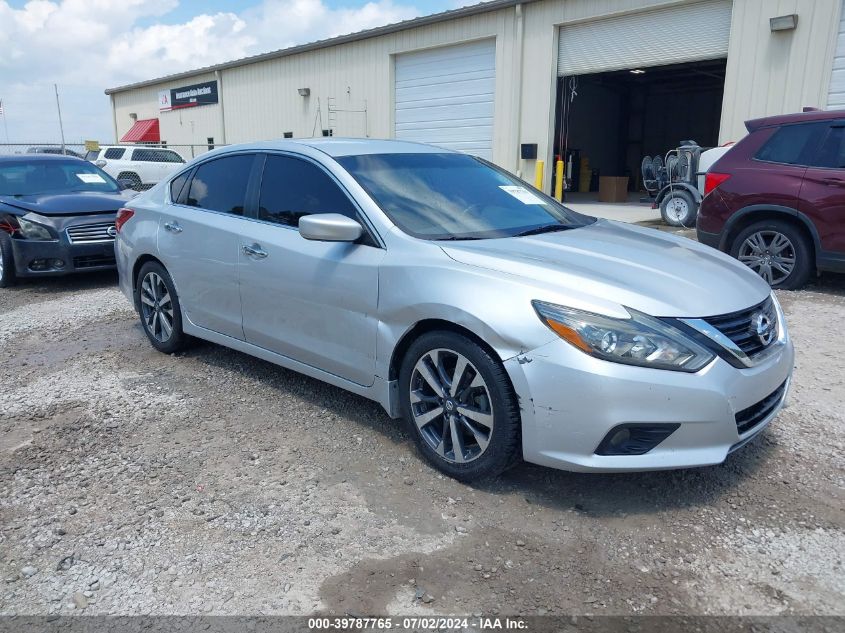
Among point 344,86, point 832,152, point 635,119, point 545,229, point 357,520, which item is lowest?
point 357,520

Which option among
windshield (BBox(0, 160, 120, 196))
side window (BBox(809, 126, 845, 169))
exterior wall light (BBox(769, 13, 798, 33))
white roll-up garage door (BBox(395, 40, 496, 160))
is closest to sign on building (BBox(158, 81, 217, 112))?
white roll-up garage door (BBox(395, 40, 496, 160))

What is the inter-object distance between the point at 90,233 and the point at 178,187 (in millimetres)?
3361

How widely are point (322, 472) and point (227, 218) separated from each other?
1899 mm

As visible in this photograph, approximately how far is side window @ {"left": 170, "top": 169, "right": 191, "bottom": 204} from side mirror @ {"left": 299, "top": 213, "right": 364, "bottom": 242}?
187 centimetres

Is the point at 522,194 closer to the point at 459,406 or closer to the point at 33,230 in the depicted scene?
the point at 459,406

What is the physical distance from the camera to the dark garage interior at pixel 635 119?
25953 mm

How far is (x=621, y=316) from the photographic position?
2812mm

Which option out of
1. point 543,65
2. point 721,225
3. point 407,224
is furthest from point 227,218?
point 543,65

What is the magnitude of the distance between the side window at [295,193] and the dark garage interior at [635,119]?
72.7ft

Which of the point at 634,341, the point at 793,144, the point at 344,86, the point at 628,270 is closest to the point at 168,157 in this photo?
the point at 344,86

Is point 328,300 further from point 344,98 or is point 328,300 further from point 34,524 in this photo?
point 344,98

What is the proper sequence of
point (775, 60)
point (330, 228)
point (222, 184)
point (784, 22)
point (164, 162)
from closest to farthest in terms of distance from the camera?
point (330, 228) < point (222, 184) < point (784, 22) < point (775, 60) < point (164, 162)

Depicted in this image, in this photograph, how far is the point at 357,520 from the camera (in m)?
3.01

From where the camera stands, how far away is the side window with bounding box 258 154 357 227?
3855 millimetres
